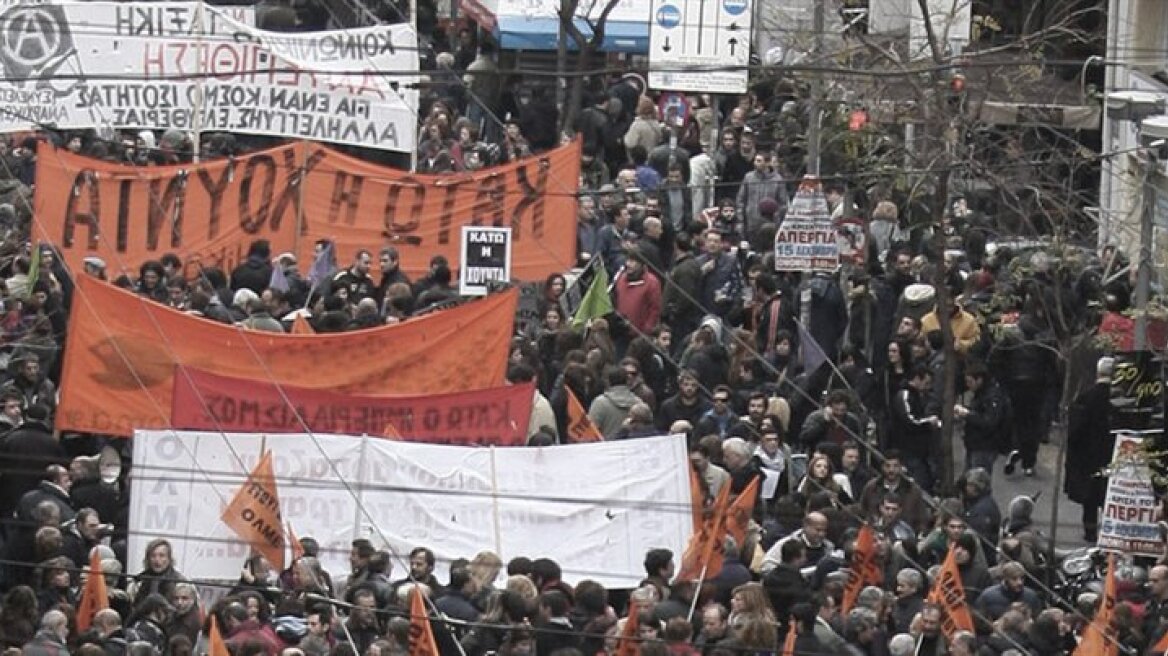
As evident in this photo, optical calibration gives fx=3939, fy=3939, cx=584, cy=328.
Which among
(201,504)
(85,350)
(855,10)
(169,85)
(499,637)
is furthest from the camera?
(855,10)

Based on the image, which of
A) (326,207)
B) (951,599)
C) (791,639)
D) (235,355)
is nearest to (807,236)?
(326,207)

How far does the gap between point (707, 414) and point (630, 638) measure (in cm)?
526

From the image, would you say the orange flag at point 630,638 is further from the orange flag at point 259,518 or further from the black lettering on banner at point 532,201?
the black lettering on banner at point 532,201

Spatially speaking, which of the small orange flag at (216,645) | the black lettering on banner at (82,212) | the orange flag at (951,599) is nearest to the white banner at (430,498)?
the orange flag at (951,599)

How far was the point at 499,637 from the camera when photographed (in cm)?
1964

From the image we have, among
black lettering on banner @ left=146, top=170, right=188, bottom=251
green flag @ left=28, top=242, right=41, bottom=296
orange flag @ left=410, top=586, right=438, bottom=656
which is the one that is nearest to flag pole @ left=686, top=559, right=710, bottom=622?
A: orange flag @ left=410, top=586, right=438, bottom=656

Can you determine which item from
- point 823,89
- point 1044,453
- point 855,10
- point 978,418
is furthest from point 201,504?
point 855,10

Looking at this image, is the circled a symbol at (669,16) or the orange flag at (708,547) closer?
the orange flag at (708,547)

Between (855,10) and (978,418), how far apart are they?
9186 millimetres

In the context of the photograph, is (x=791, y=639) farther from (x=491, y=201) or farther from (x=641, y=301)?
(x=491, y=201)

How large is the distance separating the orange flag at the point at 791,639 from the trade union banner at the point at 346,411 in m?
3.31

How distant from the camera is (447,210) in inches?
1113

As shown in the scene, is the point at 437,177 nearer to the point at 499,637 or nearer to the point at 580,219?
the point at 580,219

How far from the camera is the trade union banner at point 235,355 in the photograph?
898 inches
